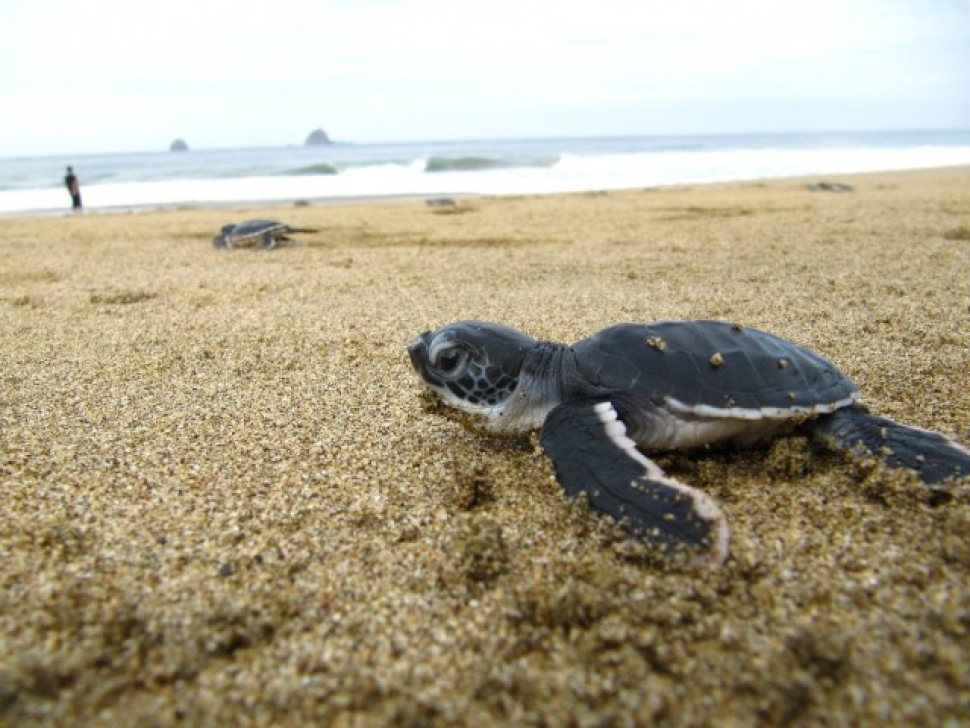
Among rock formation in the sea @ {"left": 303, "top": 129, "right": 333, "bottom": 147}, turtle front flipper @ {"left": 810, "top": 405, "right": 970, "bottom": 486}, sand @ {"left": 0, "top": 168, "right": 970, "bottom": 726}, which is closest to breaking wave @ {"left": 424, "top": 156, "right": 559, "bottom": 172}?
sand @ {"left": 0, "top": 168, "right": 970, "bottom": 726}

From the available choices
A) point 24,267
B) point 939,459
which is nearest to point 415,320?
point 939,459

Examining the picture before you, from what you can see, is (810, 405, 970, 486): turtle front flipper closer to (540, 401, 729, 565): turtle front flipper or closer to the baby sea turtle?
the baby sea turtle

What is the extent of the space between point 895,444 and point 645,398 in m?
0.73

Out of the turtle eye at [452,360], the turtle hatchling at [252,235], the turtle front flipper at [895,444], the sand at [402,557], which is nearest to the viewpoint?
the sand at [402,557]

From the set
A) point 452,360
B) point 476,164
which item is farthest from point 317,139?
point 452,360

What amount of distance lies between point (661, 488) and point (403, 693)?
0.79 meters

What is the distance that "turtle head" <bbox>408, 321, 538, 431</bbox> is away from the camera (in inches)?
80.1

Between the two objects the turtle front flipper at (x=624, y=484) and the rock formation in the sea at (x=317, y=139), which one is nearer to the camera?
the turtle front flipper at (x=624, y=484)

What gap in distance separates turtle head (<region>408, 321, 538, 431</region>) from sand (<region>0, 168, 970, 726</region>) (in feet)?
0.53

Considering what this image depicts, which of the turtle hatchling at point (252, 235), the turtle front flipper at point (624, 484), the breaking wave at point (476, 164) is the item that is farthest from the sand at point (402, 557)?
the breaking wave at point (476, 164)

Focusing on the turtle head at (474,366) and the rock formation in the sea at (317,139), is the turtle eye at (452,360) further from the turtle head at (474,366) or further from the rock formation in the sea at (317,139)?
the rock formation in the sea at (317,139)

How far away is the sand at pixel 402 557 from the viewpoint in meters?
1.10

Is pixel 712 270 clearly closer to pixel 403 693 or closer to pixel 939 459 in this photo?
pixel 939 459

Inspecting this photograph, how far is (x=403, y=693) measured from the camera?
3.66ft
